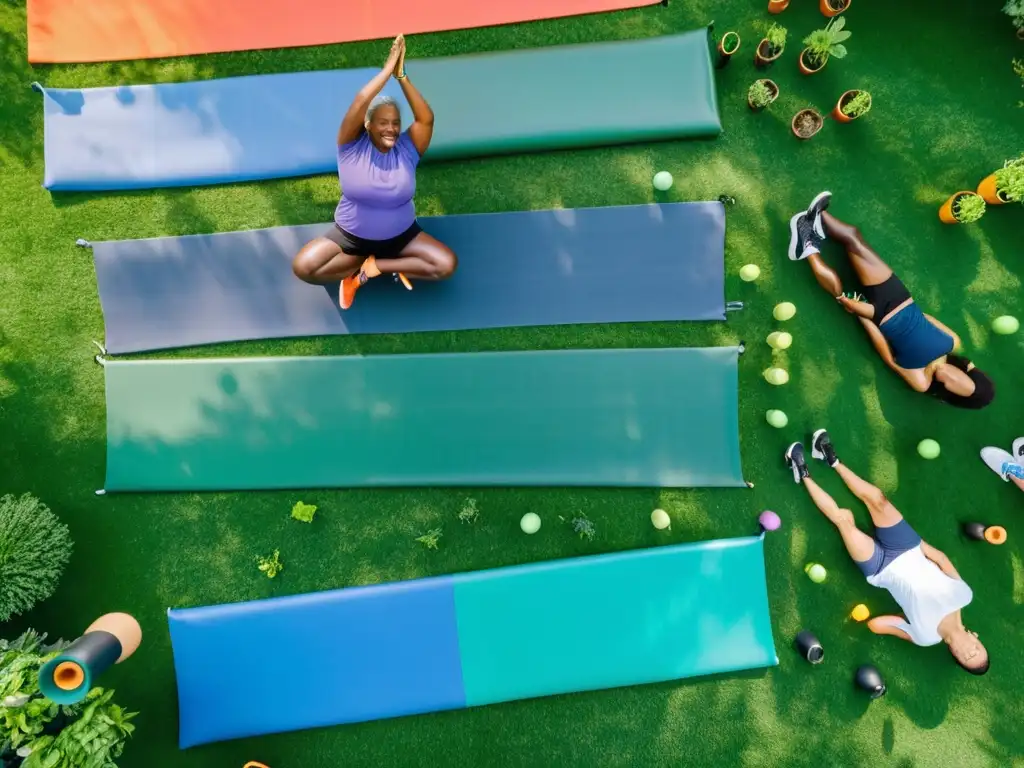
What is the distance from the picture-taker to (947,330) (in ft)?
11.8

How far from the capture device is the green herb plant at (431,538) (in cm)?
355

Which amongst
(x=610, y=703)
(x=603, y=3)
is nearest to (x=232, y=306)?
(x=603, y=3)

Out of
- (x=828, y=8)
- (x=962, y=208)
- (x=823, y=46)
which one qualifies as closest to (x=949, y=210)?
(x=962, y=208)

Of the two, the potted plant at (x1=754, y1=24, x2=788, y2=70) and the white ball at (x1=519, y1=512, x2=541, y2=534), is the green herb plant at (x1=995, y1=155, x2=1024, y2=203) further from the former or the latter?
the white ball at (x1=519, y1=512, x2=541, y2=534)

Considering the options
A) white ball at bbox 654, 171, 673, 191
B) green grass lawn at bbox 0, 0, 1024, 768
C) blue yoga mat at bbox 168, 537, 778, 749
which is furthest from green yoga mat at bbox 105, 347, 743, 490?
white ball at bbox 654, 171, 673, 191

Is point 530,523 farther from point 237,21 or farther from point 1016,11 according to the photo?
point 1016,11

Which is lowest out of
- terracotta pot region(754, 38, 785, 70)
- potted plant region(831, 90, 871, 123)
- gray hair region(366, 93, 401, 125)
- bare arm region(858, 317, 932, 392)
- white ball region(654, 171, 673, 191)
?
bare arm region(858, 317, 932, 392)

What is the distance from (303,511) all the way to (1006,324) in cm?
442

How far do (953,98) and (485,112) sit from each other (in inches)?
117

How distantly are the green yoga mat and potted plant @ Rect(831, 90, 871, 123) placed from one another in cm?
164

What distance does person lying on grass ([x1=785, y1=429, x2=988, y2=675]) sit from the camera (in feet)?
11.4

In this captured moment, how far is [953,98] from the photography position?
378cm

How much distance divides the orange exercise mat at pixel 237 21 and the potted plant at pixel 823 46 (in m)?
1.00

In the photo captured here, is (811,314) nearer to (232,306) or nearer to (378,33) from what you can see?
(378,33)
